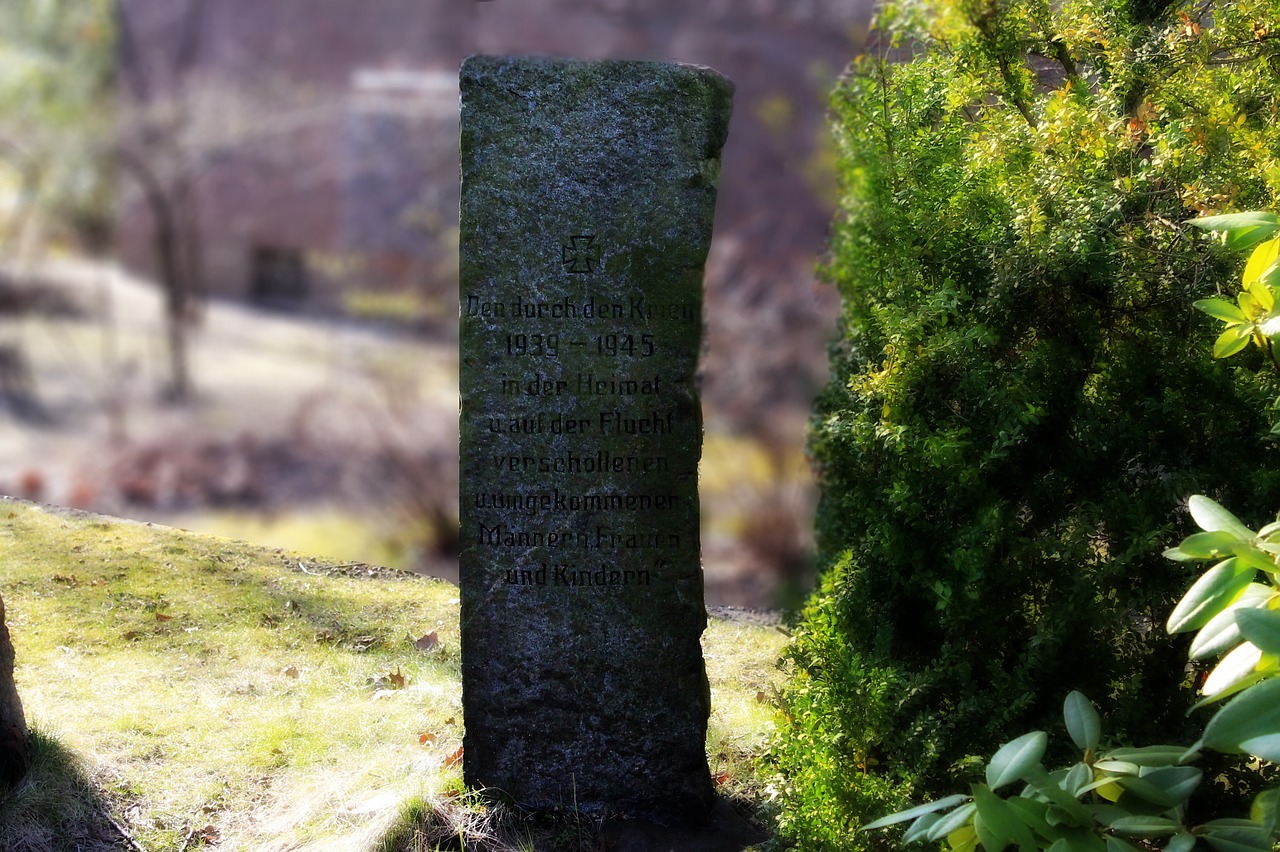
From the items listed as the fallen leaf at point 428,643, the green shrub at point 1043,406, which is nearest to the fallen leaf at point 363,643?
the fallen leaf at point 428,643

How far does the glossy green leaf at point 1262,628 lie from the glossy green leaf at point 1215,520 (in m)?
0.23

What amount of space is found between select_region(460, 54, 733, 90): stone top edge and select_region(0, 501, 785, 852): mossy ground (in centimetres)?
212

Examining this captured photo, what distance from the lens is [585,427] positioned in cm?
338

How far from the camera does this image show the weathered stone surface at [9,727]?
11.4 ft

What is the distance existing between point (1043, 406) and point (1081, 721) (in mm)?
893

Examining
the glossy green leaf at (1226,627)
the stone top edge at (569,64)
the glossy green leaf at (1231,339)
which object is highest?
the stone top edge at (569,64)

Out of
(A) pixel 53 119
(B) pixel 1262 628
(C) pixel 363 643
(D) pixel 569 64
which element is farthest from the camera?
(A) pixel 53 119

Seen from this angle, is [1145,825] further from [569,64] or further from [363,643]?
[363,643]

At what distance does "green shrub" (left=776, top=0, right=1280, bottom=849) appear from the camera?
9.89 ft

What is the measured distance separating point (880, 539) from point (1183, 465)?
32.2 inches

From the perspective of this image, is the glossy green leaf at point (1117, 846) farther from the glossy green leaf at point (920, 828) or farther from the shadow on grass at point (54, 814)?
the shadow on grass at point (54, 814)

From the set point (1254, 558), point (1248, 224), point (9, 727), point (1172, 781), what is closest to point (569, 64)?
point (1248, 224)

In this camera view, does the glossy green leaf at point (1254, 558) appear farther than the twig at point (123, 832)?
No

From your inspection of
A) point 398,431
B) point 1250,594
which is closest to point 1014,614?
point 1250,594
